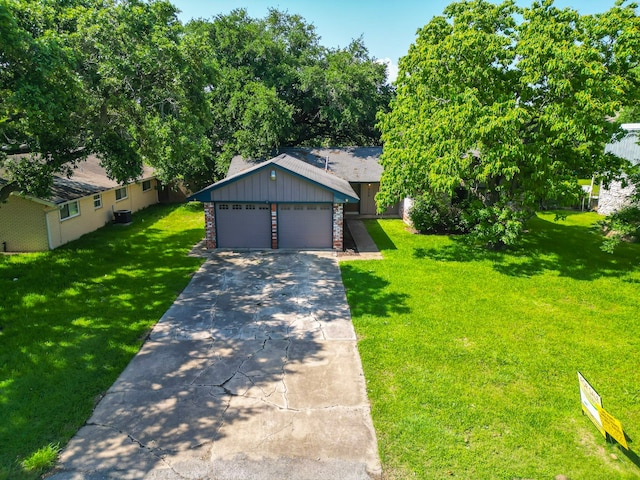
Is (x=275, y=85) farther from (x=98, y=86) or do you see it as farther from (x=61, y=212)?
(x=98, y=86)

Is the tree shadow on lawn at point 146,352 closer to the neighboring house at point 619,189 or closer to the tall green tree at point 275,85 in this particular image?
the tall green tree at point 275,85

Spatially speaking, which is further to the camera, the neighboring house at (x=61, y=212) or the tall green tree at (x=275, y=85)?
the tall green tree at (x=275, y=85)

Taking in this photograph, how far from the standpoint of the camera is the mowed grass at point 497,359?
615 cm

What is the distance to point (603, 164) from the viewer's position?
565 inches

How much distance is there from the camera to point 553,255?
1645 cm

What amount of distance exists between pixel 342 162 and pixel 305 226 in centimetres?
921

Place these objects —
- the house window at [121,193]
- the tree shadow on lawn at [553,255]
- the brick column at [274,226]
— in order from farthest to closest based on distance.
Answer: the house window at [121,193]
the brick column at [274,226]
the tree shadow on lawn at [553,255]

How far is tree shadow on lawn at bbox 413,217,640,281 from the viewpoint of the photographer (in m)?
14.7

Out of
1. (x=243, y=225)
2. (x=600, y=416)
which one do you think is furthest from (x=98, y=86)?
(x=600, y=416)

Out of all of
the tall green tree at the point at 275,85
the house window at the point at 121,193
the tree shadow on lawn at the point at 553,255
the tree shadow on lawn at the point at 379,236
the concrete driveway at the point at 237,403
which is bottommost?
the concrete driveway at the point at 237,403

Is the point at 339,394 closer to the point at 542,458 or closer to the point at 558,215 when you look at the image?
the point at 542,458

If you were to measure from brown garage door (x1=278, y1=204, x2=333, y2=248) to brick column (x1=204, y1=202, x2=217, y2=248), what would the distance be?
275cm

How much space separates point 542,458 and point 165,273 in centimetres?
1203

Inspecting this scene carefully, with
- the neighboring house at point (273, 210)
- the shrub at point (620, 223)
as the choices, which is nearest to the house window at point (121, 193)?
the neighboring house at point (273, 210)
